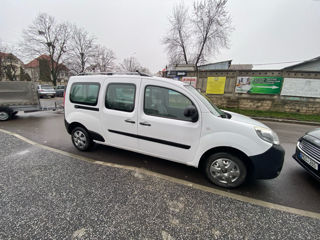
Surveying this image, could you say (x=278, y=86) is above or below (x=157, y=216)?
above

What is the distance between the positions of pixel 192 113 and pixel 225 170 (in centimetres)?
110

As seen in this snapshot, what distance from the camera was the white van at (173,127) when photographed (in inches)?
82.7

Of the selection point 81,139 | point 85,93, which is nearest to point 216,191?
point 81,139

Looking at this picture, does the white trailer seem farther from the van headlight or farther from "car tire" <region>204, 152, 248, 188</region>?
the van headlight

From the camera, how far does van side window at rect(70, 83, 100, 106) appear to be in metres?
3.01

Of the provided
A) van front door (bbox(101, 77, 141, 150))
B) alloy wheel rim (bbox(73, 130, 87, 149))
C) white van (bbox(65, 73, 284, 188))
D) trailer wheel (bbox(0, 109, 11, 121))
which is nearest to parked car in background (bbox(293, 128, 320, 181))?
white van (bbox(65, 73, 284, 188))

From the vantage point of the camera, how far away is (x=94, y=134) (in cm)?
318

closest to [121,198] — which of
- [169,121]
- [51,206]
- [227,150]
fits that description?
[51,206]

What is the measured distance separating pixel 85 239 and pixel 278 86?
458 inches

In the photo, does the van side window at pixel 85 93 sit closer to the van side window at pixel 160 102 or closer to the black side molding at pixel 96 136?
the black side molding at pixel 96 136

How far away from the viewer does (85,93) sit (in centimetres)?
315

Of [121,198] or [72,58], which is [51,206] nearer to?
[121,198]

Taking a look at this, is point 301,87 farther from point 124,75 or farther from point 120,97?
point 120,97

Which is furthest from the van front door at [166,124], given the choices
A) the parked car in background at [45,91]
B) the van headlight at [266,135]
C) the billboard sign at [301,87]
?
the parked car in background at [45,91]
